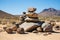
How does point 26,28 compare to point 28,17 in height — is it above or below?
below

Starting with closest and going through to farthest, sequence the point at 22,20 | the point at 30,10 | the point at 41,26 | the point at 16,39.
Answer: the point at 16,39, the point at 41,26, the point at 30,10, the point at 22,20

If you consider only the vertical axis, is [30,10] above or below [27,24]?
above

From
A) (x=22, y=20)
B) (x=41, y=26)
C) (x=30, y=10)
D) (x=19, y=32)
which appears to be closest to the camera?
(x=19, y=32)

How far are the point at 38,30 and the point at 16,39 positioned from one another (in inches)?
152

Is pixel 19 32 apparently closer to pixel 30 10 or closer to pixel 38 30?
pixel 38 30

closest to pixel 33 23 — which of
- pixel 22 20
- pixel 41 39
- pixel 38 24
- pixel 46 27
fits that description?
pixel 38 24

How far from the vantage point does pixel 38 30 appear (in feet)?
46.4

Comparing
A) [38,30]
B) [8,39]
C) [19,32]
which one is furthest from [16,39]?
[38,30]

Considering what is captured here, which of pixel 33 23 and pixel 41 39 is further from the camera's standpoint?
pixel 33 23

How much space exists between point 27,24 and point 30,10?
59.5 inches

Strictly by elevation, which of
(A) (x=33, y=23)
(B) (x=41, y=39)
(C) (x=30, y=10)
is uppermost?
(C) (x=30, y=10)

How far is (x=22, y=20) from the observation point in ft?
57.3

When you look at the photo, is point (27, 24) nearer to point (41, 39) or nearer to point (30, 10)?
point (30, 10)

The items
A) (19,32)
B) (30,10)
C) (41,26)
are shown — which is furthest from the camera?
(30,10)
